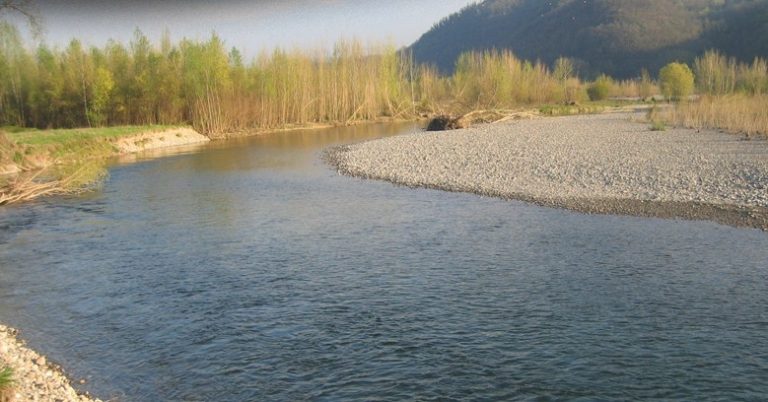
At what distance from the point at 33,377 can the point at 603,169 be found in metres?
20.3

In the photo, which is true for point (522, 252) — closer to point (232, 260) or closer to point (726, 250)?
point (726, 250)

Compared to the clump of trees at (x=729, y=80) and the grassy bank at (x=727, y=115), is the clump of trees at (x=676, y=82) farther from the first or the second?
the grassy bank at (x=727, y=115)

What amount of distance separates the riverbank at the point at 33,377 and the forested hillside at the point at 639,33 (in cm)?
13149

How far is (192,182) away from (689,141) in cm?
2434

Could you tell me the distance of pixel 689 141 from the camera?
30609mm

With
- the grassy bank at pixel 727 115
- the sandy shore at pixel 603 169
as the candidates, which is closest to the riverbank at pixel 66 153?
the sandy shore at pixel 603 169

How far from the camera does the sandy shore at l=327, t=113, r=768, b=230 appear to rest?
1772 centimetres

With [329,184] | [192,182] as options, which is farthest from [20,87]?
[329,184]

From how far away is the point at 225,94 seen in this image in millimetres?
60188

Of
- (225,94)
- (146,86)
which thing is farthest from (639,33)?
(146,86)

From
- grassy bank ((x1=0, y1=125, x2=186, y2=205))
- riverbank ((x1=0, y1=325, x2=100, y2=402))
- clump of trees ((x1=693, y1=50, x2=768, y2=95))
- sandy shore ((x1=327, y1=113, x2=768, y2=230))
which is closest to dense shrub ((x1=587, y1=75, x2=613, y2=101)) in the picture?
clump of trees ((x1=693, y1=50, x2=768, y2=95))

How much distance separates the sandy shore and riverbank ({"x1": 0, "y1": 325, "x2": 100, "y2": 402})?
46.4 feet

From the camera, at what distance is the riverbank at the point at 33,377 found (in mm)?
6996

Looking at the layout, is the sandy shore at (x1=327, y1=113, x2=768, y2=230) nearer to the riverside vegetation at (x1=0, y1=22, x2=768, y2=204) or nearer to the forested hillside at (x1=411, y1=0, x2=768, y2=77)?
the riverside vegetation at (x1=0, y1=22, x2=768, y2=204)
